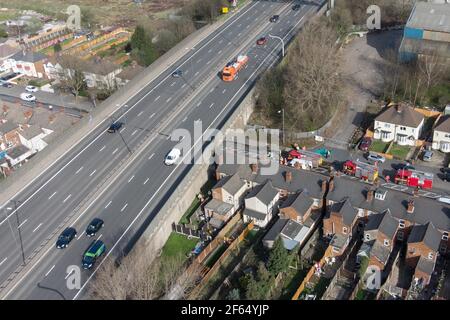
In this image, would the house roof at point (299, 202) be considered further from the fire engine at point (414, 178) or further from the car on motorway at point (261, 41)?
the car on motorway at point (261, 41)

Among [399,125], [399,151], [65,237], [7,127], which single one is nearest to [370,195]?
[399,151]

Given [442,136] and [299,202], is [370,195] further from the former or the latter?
[442,136]

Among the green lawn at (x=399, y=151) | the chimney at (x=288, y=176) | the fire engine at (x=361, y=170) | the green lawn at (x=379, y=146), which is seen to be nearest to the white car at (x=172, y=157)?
the chimney at (x=288, y=176)

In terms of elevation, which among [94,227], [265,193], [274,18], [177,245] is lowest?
[177,245]

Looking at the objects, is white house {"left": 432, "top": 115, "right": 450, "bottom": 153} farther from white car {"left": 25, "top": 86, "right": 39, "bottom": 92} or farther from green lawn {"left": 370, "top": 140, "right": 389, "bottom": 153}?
white car {"left": 25, "top": 86, "right": 39, "bottom": 92}

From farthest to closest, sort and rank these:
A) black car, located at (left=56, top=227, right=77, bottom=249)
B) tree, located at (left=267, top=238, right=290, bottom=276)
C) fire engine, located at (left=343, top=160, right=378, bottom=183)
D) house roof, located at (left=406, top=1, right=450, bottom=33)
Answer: house roof, located at (left=406, top=1, right=450, bottom=33), fire engine, located at (left=343, top=160, right=378, bottom=183), black car, located at (left=56, top=227, right=77, bottom=249), tree, located at (left=267, top=238, right=290, bottom=276)

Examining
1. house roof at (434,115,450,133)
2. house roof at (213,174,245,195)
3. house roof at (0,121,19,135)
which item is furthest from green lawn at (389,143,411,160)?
house roof at (0,121,19,135)
